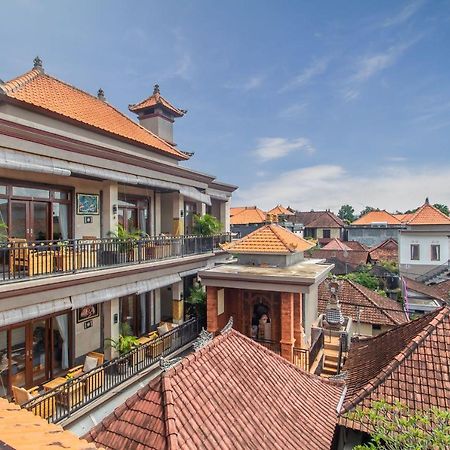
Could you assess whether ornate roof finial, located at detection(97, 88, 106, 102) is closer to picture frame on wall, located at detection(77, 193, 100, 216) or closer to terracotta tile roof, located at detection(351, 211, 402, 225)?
Result: picture frame on wall, located at detection(77, 193, 100, 216)

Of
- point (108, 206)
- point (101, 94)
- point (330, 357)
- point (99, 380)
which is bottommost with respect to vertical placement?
point (330, 357)

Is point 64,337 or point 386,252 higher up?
point 386,252

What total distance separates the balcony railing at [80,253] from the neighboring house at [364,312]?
8899 millimetres

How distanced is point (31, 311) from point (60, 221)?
381 centimetres

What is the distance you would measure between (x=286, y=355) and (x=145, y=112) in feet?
51.4

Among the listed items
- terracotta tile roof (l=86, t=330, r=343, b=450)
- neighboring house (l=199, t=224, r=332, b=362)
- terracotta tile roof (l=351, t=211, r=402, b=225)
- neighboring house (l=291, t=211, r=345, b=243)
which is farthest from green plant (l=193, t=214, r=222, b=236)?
terracotta tile roof (l=351, t=211, r=402, b=225)

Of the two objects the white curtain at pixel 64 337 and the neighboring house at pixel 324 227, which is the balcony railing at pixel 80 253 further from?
the neighboring house at pixel 324 227

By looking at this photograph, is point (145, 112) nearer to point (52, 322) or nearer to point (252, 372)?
point (52, 322)

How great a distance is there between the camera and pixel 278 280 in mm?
11000

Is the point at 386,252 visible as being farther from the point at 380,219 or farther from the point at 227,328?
the point at 227,328

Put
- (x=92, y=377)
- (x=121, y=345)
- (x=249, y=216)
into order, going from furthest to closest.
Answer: (x=249, y=216), (x=121, y=345), (x=92, y=377)

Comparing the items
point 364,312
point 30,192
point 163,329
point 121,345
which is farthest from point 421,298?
point 30,192

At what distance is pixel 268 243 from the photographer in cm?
1343

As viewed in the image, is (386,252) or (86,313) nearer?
(86,313)
